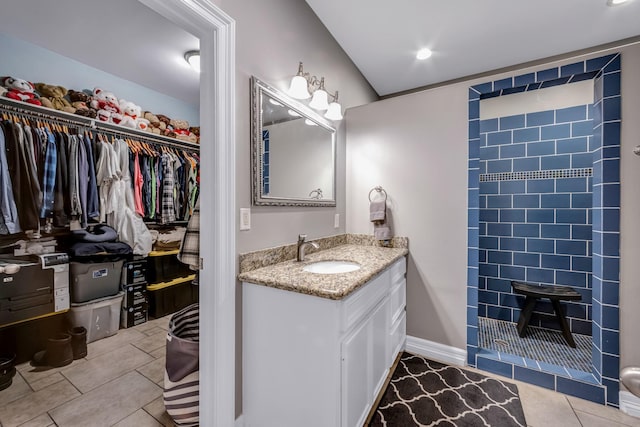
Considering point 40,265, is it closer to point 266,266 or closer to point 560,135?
point 266,266

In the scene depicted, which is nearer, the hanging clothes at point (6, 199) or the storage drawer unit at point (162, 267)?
the hanging clothes at point (6, 199)

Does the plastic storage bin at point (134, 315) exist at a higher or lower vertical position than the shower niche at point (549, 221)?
lower

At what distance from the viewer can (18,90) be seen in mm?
2023

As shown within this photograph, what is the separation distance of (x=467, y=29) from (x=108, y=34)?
2.75 meters

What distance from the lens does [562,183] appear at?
2.45 metres

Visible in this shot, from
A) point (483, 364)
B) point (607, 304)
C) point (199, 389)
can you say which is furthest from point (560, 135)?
point (199, 389)

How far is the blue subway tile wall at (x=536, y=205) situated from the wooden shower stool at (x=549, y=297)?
197mm

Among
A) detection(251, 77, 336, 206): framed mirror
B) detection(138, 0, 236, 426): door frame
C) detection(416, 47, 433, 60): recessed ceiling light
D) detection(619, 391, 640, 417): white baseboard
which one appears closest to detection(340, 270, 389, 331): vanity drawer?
detection(138, 0, 236, 426): door frame

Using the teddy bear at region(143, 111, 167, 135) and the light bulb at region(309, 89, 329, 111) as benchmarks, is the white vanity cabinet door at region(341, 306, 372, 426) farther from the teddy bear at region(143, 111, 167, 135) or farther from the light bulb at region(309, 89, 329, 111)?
the teddy bear at region(143, 111, 167, 135)

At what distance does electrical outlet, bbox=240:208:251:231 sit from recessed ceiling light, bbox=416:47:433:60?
80.9 inches

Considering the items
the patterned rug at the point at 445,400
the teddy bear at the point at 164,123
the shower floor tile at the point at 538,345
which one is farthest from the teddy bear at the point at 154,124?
the shower floor tile at the point at 538,345

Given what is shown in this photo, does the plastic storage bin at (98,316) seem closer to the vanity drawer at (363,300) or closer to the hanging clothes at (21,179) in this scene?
the hanging clothes at (21,179)

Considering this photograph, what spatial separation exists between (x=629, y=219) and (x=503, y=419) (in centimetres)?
135

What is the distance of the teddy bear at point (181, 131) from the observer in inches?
122
